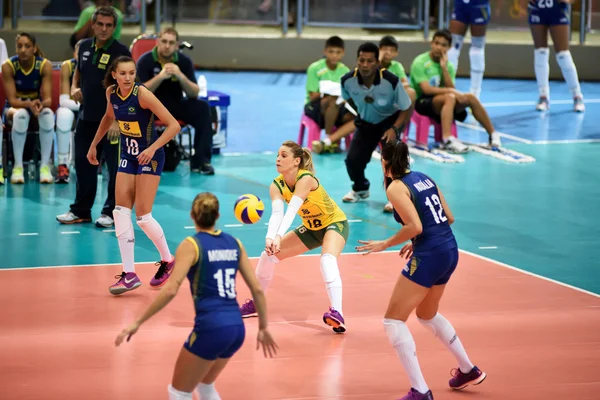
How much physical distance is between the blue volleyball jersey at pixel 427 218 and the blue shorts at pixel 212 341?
152 cm

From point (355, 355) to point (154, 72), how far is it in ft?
20.6

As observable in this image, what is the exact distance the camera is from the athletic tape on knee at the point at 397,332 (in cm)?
602

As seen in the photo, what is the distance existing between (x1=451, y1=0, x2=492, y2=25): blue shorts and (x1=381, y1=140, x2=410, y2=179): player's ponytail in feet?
35.5

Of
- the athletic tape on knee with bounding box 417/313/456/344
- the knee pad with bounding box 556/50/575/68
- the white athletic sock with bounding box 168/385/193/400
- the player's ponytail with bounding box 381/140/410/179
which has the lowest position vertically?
the white athletic sock with bounding box 168/385/193/400

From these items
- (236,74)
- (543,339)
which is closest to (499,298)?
(543,339)

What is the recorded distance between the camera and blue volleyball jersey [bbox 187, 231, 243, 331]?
5.23 metres

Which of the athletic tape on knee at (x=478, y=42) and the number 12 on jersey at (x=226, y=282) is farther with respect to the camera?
the athletic tape on knee at (x=478, y=42)

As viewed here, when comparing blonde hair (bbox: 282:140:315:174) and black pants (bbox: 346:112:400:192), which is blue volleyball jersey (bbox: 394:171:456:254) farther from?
black pants (bbox: 346:112:400:192)

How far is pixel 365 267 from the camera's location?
939cm

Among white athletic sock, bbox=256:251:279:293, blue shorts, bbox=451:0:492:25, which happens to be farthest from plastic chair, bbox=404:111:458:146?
white athletic sock, bbox=256:251:279:293

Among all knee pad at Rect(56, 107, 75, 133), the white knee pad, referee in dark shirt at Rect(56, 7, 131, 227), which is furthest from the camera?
the white knee pad

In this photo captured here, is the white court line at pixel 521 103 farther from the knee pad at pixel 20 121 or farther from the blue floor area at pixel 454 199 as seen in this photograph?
the knee pad at pixel 20 121

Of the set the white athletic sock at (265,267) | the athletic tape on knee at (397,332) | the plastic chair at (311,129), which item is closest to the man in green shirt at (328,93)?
the plastic chair at (311,129)

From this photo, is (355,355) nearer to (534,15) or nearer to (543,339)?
(543,339)
